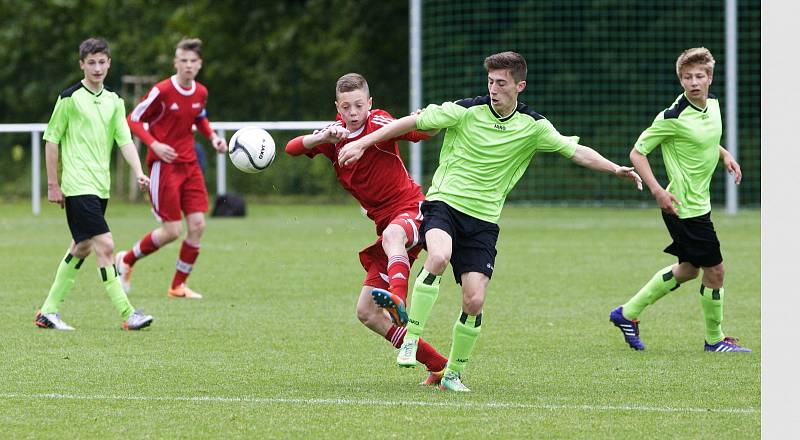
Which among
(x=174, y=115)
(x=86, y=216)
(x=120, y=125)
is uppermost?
(x=174, y=115)

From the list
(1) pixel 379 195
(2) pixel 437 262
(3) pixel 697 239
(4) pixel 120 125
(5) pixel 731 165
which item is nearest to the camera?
(2) pixel 437 262

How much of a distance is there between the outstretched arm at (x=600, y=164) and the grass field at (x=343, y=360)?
3.53 feet

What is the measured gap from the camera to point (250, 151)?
7.43m

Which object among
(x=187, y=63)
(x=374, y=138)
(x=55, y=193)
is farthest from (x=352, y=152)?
(x=187, y=63)

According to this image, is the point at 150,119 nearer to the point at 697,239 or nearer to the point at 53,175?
the point at 53,175

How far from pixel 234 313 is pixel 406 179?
3.27 metres

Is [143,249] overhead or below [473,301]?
below

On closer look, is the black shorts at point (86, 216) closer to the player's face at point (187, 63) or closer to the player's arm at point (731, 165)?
the player's face at point (187, 63)

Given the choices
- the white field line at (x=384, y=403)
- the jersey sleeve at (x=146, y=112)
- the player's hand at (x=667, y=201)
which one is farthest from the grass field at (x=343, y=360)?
the jersey sleeve at (x=146, y=112)

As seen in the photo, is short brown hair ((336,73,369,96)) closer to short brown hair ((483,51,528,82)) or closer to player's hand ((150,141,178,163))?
short brown hair ((483,51,528,82))

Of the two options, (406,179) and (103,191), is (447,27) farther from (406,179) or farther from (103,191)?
(406,179)

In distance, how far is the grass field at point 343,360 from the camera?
5.79 metres

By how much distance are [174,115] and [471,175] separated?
5338mm

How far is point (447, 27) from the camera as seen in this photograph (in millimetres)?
24391
